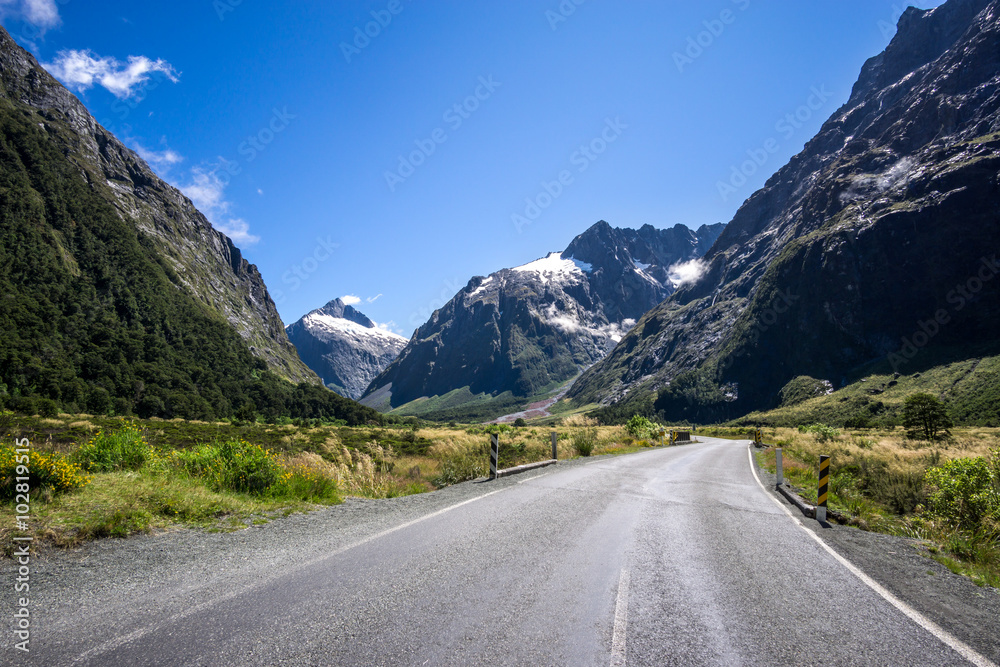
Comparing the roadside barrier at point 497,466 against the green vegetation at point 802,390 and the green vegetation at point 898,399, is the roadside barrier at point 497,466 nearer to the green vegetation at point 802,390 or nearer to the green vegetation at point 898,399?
the green vegetation at point 898,399

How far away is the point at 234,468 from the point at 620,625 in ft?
28.0

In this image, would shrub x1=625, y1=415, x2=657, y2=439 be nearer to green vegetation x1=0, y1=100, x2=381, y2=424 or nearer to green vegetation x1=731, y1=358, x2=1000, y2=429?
green vegetation x1=731, y1=358, x2=1000, y2=429

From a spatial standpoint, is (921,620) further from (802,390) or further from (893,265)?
(893,265)

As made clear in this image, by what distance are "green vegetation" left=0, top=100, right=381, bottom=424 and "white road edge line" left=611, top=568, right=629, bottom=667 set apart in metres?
96.9

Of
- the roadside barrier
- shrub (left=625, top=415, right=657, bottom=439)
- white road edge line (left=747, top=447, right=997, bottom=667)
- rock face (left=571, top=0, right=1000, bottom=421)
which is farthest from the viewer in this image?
rock face (left=571, top=0, right=1000, bottom=421)

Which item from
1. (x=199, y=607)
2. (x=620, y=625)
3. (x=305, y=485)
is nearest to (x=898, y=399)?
(x=305, y=485)

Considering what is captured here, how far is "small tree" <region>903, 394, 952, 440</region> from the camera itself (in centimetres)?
3497

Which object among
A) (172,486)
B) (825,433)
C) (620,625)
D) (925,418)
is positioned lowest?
(825,433)

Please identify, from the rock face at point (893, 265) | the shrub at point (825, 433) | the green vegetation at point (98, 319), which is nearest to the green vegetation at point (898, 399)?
the rock face at point (893, 265)

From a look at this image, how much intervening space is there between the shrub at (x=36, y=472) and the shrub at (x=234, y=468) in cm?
253

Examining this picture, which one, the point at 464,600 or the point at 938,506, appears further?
the point at 938,506

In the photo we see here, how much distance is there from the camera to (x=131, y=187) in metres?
169

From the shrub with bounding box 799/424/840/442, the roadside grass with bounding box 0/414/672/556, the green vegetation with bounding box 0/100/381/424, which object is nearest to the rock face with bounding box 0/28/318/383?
the green vegetation with bounding box 0/100/381/424

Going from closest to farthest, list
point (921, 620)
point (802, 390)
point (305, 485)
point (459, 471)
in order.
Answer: point (921, 620) < point (305, 485) < point (459, 471) < point (802, 390)
